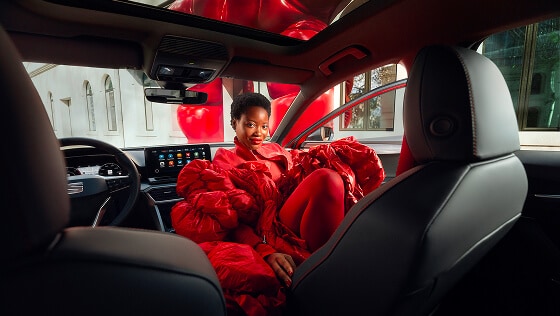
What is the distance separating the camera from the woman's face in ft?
5.53

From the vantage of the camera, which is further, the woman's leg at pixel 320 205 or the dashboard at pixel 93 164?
the dashboard at pixel 93 164

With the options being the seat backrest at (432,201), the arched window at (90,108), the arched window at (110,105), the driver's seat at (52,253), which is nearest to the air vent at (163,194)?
the seat backrest at (432,201)

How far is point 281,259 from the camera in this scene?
107 centimetres

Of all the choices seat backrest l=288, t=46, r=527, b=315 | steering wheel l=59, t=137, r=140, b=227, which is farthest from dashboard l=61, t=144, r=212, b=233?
seat backrest l=288, t=46, r=527, b=315

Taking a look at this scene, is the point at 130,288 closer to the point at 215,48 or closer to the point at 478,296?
the point at 215,48

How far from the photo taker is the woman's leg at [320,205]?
1092mm

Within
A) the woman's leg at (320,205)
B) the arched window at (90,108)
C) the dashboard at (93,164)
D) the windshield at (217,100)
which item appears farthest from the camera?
the arched window at (90,108)

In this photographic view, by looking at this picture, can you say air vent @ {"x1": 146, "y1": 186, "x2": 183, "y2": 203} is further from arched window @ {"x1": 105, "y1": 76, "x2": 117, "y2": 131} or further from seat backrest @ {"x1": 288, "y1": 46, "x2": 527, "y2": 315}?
arched window @ {"x1": 105, "y1": 76, "x2": 117, "y2": 131}

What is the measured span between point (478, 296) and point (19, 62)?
1641 millimetres

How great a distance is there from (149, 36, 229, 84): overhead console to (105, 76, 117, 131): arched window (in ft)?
44.7

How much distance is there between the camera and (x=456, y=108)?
67 centimetres

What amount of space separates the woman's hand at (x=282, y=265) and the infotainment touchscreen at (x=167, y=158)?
1.23m

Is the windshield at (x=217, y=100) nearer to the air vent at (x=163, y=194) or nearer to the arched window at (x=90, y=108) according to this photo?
the arched window at (x=90, y=108)

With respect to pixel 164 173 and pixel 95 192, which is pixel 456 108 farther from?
pixel 164 173
